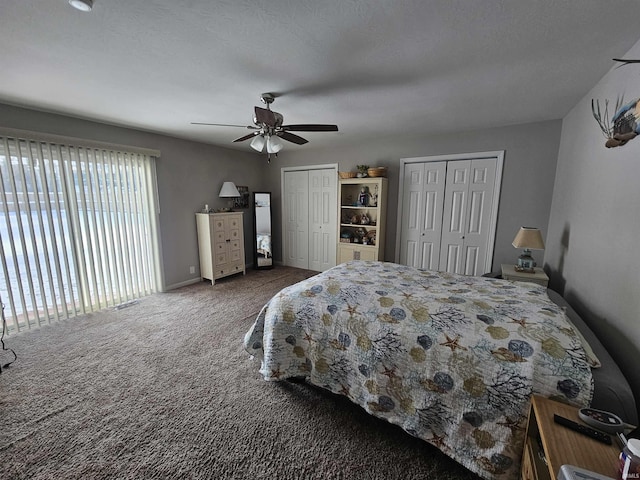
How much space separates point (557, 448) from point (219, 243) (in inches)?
173

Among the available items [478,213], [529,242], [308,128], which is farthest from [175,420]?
[478,213]

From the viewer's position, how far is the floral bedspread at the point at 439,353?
50.3 inches

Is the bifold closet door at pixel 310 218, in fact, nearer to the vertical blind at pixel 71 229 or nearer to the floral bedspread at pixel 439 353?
the vertical blind at pixel 71 229

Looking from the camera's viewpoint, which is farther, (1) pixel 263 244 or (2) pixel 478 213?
(1) pixel 263 244

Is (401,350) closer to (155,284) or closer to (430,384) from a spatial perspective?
(430,384)

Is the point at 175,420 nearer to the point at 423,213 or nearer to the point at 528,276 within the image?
the point at 528,276

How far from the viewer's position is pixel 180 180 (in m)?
4.17

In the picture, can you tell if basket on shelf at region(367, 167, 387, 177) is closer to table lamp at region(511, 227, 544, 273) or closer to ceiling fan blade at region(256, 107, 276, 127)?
table lamp at region(511, 227, 544, 273)

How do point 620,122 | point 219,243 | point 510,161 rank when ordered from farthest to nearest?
point 219,243 → point 510,161 → point 620,122

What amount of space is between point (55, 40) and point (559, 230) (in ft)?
14.7

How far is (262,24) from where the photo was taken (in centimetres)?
142

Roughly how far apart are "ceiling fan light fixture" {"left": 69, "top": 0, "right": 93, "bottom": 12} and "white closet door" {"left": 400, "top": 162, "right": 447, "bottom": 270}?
378cm

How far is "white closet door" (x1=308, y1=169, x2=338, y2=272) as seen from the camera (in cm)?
484

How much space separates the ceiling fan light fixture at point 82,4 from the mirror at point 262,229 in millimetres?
3925
